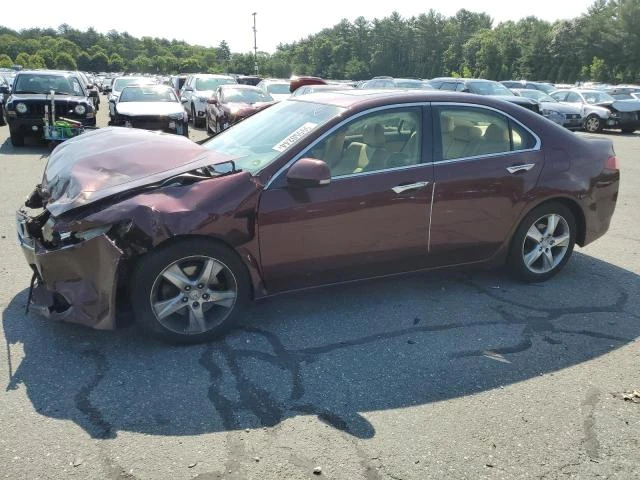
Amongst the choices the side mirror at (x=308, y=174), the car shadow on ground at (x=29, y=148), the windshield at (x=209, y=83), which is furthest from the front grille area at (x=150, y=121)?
the side mirror at (x=308, y=174)

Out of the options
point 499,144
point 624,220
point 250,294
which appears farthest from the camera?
point 624,220

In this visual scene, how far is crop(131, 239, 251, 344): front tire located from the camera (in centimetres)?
352

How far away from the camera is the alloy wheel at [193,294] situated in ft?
11.8

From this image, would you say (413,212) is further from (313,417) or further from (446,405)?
(313,417)

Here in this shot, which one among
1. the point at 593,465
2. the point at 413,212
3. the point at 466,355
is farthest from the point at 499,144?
the point at 593,465

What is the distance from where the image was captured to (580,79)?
208 feet

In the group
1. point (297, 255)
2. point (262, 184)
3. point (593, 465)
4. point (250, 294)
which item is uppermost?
point (262, 184)

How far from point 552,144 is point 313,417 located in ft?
10.7

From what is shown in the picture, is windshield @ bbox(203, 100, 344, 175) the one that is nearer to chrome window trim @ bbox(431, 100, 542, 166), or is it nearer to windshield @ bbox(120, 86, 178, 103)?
chrome window trim @ bbox(431, 100, 542, 166)

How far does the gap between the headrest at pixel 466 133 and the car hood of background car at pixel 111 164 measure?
185cm

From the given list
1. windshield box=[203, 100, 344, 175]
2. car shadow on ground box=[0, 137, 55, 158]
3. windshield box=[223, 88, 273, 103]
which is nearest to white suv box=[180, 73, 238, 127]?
windshield box=[223, 88, 273, 103]

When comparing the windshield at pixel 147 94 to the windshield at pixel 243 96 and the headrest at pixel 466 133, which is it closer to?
the windshield at pixel 243 96

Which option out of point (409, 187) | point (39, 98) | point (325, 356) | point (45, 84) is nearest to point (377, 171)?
point (409, 187)

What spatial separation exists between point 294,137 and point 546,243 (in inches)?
98.4
